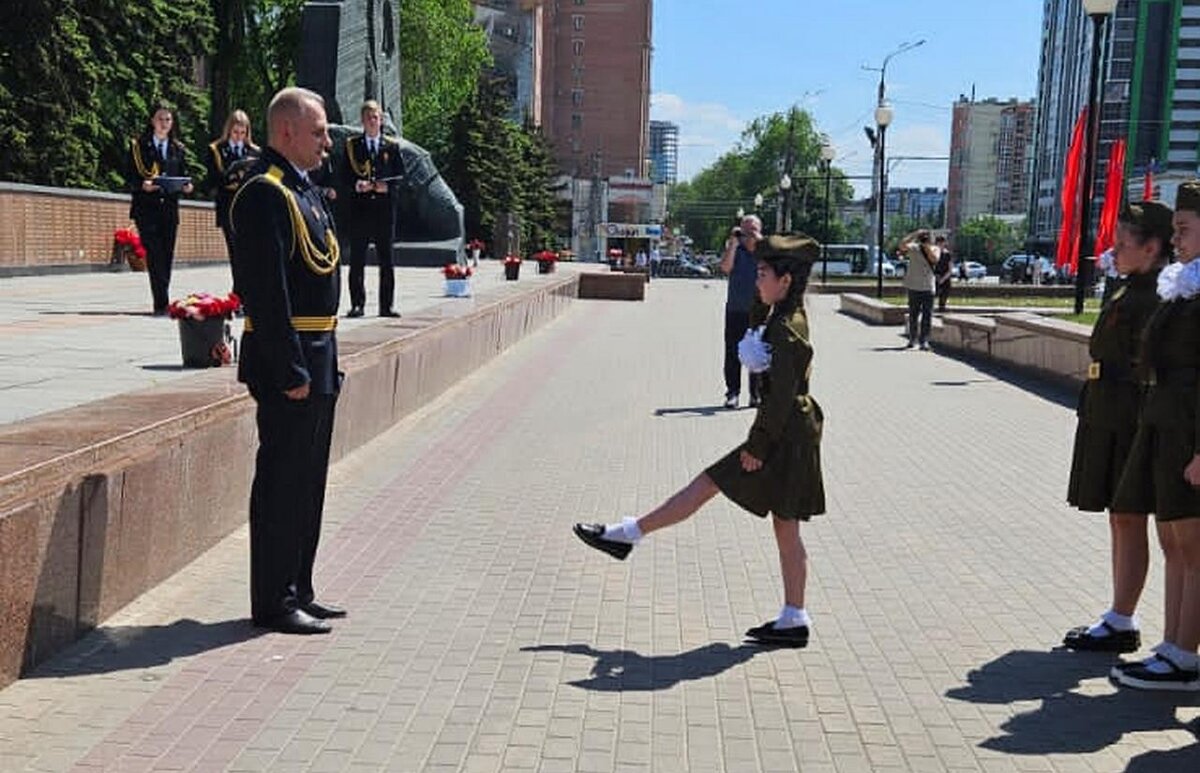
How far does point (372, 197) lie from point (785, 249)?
787 centimetres

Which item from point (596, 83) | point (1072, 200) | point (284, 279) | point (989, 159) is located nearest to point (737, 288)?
point (284, 279)

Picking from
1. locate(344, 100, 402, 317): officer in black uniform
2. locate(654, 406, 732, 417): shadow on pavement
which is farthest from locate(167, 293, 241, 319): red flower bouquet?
locate(654, 406, 732, 417): shadow on pavement

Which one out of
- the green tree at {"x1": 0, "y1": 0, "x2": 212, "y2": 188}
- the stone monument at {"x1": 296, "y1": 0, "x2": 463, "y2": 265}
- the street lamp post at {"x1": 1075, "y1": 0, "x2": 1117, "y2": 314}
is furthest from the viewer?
the green tree at {"x1": 0, "y1": 0, "x2": 212, "y2": 188}

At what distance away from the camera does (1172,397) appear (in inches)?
175

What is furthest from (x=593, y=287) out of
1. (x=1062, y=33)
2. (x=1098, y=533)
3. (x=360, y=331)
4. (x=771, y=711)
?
(x=1062, y=33)

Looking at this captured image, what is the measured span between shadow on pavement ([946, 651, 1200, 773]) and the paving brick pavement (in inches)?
0.6

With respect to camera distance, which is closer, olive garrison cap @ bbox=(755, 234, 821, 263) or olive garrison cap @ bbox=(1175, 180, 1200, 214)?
olive garrison cap @ bbox=(1175, 180, 1200, 214)

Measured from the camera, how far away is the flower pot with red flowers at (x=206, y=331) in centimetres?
776

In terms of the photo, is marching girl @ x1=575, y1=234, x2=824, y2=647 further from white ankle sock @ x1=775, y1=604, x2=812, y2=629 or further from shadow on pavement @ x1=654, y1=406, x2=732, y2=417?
shadow on pavement @ x1=654, y1=406, x2=732, y2=417

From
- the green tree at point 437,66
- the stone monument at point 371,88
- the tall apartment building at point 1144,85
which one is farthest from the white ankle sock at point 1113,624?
the tall apartment building at point 1144,85

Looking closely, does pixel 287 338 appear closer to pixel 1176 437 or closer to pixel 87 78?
pixel 1176 437

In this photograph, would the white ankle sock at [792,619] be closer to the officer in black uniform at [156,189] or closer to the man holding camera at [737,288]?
the man holding camera at [737,288]

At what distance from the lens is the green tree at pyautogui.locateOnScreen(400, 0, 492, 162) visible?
54469mm

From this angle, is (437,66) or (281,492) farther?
(437,66)
